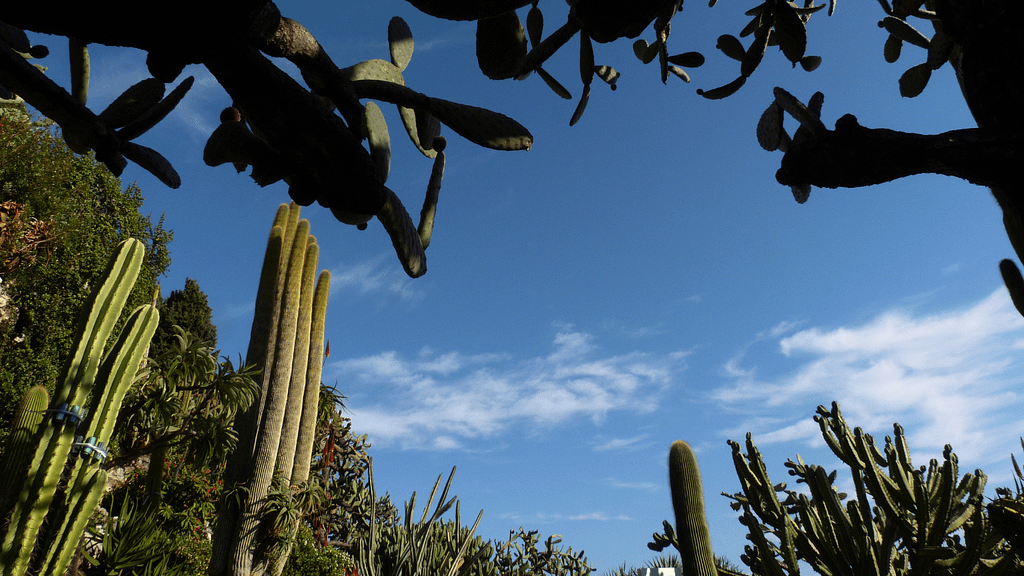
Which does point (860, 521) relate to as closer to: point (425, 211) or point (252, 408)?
point (425, 211)

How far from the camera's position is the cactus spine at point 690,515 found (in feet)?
10.4

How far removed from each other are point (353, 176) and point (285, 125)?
0.47ft

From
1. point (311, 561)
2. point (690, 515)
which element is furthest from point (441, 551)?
point (690, 515)

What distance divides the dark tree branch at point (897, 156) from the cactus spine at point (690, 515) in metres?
2.41

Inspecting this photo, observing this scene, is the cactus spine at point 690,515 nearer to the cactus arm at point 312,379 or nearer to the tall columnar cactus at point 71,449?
the tall columnar cactus at point 71,449

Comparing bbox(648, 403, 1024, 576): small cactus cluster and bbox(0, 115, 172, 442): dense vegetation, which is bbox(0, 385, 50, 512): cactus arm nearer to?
bbox(0, 115, 172, 442): dense vegetation

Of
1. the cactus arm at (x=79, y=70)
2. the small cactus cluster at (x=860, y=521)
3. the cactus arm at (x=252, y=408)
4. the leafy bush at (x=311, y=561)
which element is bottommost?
the small cactus cluster at (x=860, y=521)

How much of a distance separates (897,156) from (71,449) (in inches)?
219

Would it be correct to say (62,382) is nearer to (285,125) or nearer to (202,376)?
(202,376)

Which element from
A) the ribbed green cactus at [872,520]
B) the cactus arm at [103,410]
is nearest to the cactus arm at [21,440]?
the cactus arm at [103,410]

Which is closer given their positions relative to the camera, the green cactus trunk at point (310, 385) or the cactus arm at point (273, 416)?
the cactus arm at point (273, 416)

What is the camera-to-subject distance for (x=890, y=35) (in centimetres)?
221

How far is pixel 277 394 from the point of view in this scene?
802 cm

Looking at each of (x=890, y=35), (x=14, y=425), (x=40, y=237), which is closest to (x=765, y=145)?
(x=890, y=35)
